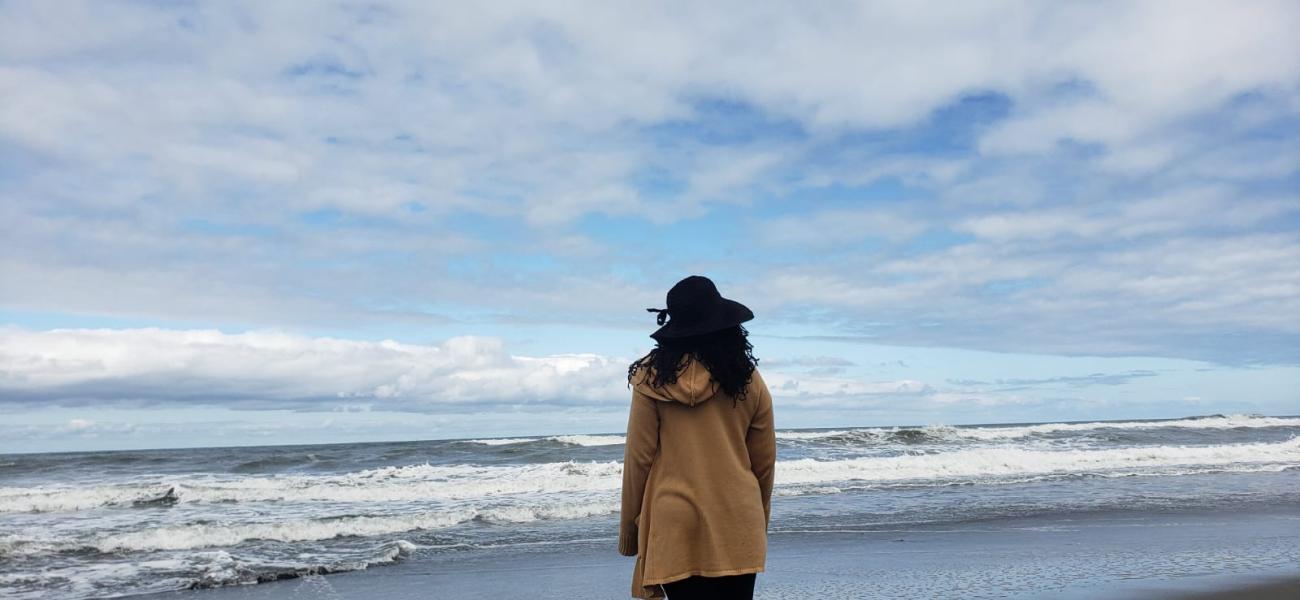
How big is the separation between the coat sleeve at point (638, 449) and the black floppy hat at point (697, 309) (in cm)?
22

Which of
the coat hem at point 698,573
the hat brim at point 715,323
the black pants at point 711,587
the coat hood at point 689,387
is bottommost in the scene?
the black pants at point 711,587

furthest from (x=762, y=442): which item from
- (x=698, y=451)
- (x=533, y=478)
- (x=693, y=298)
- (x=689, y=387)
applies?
(x=533, y=478)

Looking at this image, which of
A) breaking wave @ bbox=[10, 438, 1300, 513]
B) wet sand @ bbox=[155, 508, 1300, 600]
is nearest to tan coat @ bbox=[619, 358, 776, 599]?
wet sand @ bbox=[155, 508, 1300, 600]

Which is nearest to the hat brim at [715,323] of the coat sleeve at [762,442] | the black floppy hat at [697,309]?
the black floppy hat at [697,309]

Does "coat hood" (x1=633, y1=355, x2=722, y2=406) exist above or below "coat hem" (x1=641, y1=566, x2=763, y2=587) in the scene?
above

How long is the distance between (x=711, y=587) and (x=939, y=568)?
5.29 metres

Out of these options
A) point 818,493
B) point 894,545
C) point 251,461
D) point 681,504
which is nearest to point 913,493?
point 818,493

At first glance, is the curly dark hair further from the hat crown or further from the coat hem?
the coat hem

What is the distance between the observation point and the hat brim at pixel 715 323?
2654 millimetres

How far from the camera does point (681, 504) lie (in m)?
2.71

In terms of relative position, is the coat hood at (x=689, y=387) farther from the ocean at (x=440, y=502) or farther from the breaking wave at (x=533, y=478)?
the breaking wave at (x=533, y=478)

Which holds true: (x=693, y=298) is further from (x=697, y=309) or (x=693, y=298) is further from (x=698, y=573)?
(x=698, y=573)

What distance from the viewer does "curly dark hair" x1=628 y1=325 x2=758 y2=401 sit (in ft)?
8.66

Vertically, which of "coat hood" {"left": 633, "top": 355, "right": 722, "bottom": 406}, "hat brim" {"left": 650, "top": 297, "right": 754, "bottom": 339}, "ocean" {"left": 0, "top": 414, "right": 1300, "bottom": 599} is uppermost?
"hat brim" {"left": 650, "top": 297, "right": 754, "bottom": 339}
